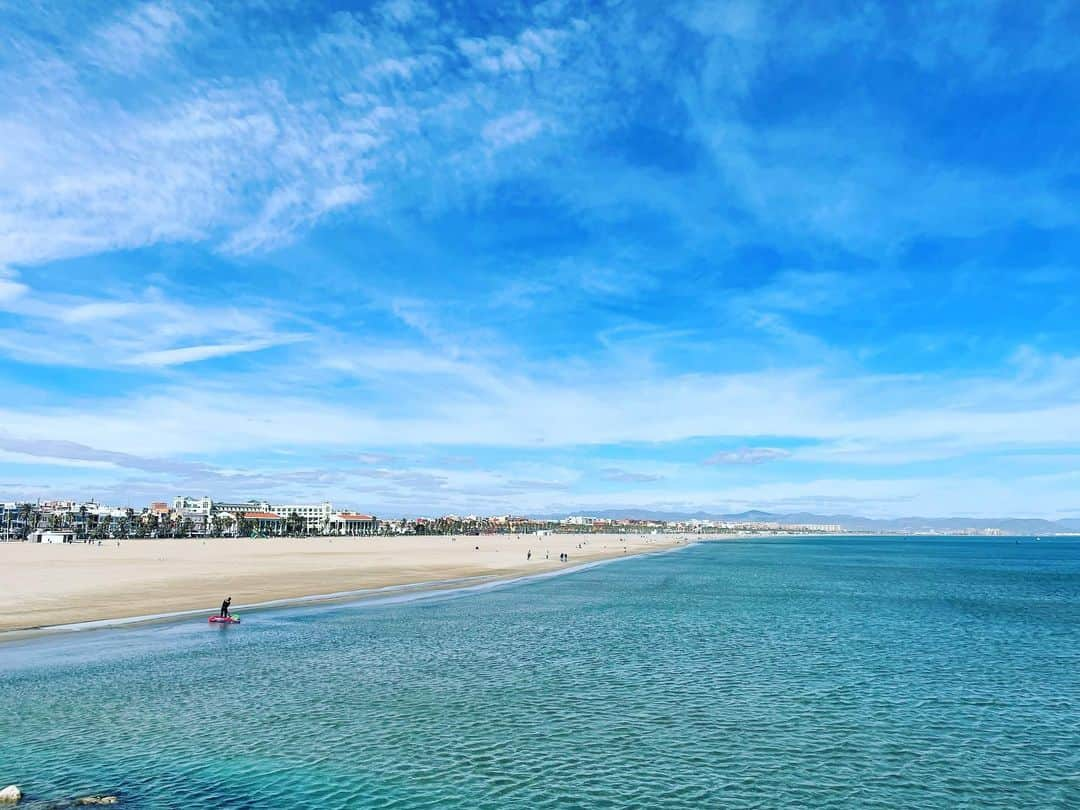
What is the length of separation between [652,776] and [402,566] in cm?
8140

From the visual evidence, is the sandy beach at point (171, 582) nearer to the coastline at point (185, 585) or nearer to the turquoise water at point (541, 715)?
the coastline at point (185, 585)

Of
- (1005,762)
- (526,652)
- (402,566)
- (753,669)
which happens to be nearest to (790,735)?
(1005,762)

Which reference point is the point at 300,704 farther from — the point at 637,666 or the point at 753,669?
the point at 753,669

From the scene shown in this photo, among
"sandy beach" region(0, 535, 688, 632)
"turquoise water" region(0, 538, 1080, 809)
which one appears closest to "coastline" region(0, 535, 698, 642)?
"sandy beach" region(0, 535, 688, 632)

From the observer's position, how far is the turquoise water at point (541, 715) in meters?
17.3

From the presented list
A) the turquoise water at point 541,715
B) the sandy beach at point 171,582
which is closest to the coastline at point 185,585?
the sandy beach at point 171,582

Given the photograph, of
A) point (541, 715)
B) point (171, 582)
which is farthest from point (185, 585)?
point (541, 715)

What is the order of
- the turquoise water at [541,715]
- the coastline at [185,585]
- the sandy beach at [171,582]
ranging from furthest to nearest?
the sandy beach at [171,582] → the coastline at [185,585] → the turquoise water at [541,715]

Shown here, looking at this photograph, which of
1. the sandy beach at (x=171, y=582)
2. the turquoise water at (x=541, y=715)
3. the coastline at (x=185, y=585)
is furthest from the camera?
the sandy beach at (x=171, y=582)

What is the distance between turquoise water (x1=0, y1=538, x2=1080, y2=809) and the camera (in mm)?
17328

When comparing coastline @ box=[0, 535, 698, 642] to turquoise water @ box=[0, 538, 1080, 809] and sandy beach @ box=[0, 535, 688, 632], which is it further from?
turquoise water @ box=[0, 538, 1080, 809]

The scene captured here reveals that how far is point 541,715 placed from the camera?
2339 centimetres

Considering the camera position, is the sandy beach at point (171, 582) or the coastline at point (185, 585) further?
the sandy beach at point (171, 582)

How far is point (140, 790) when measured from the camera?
1627cm
